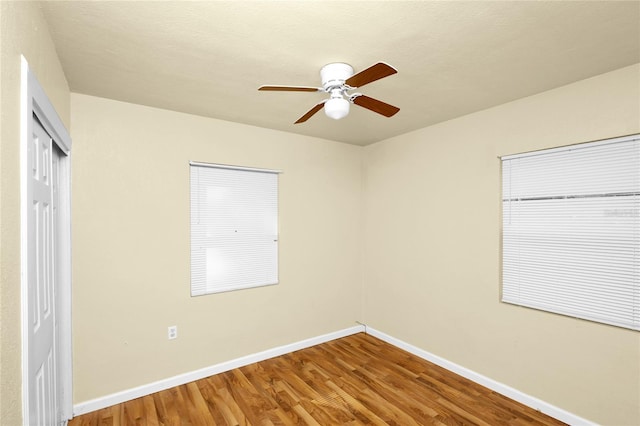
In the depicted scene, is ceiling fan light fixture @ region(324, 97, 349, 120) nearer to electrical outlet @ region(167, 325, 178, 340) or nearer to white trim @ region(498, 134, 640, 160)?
white trim @ region(498, 134, 640, 160)

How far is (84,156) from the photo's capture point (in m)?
2.61

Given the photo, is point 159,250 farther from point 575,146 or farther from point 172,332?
point 575,146

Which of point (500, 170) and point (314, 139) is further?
point (314, 139)

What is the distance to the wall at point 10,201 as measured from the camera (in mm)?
1035

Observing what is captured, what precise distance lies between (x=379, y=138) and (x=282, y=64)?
7.10ft

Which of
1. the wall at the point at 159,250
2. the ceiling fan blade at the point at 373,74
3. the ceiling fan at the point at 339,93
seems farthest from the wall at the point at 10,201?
the wall at the point at 159,250

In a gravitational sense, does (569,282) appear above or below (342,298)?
above

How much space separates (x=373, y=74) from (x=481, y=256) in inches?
85.8

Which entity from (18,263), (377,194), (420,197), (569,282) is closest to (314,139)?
(377,194)

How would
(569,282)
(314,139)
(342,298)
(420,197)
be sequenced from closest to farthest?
(569,282) < (420,197) < (314,139) < (342,298)

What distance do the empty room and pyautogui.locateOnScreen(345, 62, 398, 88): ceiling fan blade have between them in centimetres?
2

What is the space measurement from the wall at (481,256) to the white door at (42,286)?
3230 mm

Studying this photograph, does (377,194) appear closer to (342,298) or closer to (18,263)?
(342,298)

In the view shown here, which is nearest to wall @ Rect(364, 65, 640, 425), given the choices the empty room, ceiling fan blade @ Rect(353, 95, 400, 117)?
the empty room
